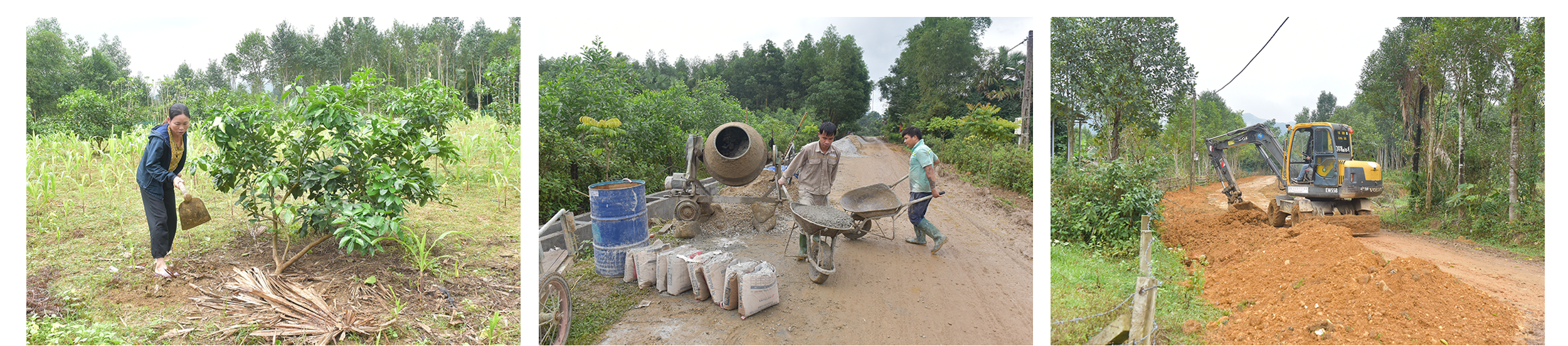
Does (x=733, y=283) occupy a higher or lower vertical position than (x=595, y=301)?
higher

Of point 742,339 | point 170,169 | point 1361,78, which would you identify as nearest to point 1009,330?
point 742,339

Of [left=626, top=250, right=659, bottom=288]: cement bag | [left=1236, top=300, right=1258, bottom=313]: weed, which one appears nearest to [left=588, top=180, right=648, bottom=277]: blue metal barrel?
[left=626, top=250, right=659, bottom=288]: cement bag

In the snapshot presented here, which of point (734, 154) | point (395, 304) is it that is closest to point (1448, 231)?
point (734, 154)

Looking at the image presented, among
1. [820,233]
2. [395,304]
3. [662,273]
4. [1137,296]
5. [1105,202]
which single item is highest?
[1105,202]

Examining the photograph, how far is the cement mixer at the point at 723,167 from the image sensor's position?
17.5ft

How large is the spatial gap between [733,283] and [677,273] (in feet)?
1.65

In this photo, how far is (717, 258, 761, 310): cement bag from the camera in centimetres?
324

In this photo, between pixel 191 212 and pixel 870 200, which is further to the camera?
pixel 870 200

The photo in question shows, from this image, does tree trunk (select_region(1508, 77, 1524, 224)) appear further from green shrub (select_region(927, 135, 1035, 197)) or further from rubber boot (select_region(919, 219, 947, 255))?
rubber boot (select_region(919, 219, 947, 255))

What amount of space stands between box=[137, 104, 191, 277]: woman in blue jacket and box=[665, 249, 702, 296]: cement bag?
2.85 m

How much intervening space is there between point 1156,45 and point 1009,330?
385 cm

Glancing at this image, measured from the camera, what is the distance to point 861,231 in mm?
5008

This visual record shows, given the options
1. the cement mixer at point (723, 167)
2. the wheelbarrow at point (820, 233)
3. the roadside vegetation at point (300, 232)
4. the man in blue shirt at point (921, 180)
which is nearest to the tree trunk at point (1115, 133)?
Answer: the man in blue shirt at point (921, 180)

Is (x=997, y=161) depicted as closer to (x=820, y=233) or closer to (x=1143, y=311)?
(x=820, y=233)
